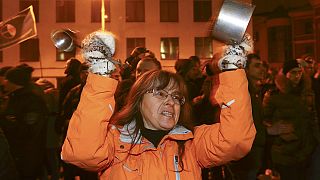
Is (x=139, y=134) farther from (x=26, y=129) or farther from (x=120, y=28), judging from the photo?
(x=120, y=28)

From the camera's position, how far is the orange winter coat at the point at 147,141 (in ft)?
8.61

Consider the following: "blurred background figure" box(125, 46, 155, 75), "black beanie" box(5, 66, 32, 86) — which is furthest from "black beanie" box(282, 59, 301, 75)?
"black beanie" box(5, 66, 32, 86)

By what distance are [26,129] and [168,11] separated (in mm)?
28736

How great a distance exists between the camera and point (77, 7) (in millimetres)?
31906

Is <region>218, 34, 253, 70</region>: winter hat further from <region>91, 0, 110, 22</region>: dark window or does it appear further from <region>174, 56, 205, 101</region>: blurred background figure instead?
<region>91, 0, 110, 22</region>: dark window

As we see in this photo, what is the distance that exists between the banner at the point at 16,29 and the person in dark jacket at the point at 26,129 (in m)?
3.06

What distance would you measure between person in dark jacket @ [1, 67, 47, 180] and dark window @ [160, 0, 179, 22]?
93.0 feet

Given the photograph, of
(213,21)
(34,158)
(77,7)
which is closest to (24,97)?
(34,158)

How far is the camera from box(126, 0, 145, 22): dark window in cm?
3303

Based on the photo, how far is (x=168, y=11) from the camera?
34000 millimetres

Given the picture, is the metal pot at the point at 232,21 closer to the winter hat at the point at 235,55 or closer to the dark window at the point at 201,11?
the winter hat at the point at 235,55

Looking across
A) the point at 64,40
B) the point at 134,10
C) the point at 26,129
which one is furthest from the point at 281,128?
the point at 134,10

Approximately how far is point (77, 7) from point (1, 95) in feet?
84.9

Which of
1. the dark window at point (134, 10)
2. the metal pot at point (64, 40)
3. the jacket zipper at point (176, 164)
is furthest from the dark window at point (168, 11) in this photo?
Result: the jacket zipper at point (176, 164)
